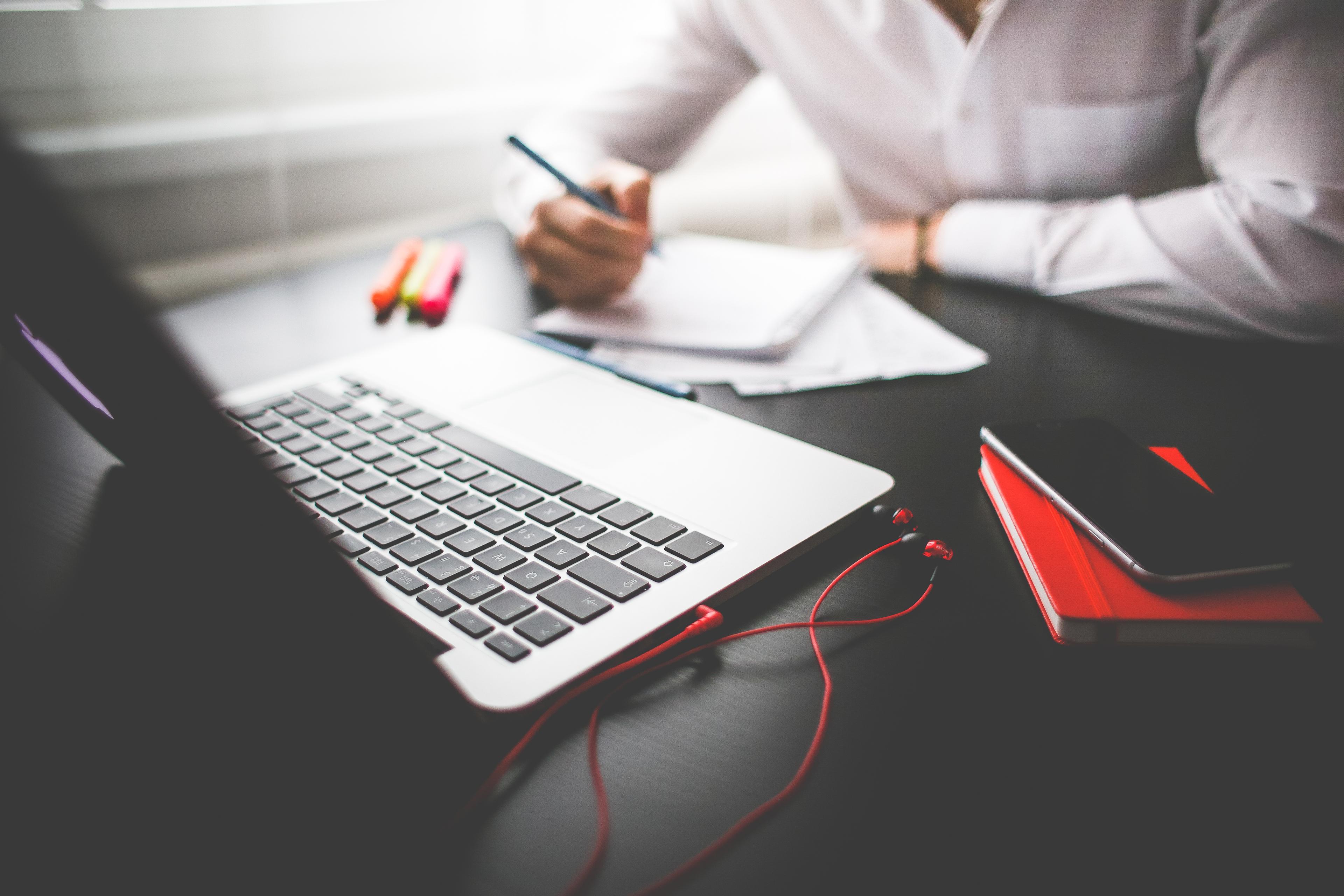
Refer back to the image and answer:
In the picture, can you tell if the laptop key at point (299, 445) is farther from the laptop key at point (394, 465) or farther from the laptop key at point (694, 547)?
the laptop key at point (694, 547)

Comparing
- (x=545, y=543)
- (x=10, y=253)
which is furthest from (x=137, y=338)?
(x=545, y=543)

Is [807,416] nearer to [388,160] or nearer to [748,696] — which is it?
[748,696]

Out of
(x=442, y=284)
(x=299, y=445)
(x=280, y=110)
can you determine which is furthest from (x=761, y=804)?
(x=280, y=110)

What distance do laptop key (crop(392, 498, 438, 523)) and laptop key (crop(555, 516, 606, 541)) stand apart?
8 cm

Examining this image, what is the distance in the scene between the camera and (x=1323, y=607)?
37 cm

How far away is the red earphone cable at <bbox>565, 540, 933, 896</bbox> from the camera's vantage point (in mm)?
256

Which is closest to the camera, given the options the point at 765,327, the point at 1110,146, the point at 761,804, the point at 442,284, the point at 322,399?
the point at 761,804

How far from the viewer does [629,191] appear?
833 mm

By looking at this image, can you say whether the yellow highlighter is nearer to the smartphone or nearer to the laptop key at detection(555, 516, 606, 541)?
the laptop key at detection(555, 516, 606, 541)

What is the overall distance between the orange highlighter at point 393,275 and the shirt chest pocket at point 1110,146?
737mm

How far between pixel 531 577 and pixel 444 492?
0.11 m

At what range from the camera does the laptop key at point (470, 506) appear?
16.9 inches

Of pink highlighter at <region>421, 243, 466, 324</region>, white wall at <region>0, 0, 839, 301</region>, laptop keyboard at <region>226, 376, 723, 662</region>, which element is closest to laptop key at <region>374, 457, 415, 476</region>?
laptop keyboard at <region>226, 376, 723, 662</region>

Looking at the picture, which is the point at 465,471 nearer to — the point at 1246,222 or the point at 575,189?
→ the point at 575,189
